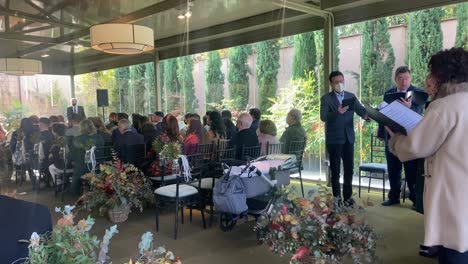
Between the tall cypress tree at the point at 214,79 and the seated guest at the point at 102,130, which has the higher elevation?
the tall cypress tree at the point at 214,79

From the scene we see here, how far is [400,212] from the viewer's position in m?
4.08

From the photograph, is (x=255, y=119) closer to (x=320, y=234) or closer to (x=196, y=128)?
(x=196, y=128)

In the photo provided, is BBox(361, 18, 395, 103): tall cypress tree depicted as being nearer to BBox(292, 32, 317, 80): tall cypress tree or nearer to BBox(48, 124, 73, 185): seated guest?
BBox(292, 32, 317, 80): tall cypress tree

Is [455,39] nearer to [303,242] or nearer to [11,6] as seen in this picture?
[303,242]

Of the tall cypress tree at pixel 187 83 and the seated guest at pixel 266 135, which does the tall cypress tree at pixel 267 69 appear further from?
the seated guest at pixel 266 135

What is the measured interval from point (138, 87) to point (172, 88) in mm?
668

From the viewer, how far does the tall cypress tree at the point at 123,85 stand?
5549 millimetres

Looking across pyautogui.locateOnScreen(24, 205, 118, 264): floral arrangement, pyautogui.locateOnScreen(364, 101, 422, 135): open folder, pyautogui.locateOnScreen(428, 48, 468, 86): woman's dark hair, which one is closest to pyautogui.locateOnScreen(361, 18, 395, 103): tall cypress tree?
pyautogui.locateOnScreen(364, 101, 422, 135): open folder

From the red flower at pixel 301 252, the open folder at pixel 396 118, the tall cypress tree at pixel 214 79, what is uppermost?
the tall cypress tree at pixel 214 79

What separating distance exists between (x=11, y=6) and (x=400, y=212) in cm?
547

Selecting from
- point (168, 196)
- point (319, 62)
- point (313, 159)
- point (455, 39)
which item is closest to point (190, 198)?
point (168, 196)

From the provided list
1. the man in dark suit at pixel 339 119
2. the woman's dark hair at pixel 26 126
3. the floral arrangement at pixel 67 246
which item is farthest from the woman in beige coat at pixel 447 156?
the woman's dark hair at pixel 26 126

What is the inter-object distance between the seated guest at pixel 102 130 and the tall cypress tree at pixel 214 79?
6.44ft

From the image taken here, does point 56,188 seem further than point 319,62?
No
